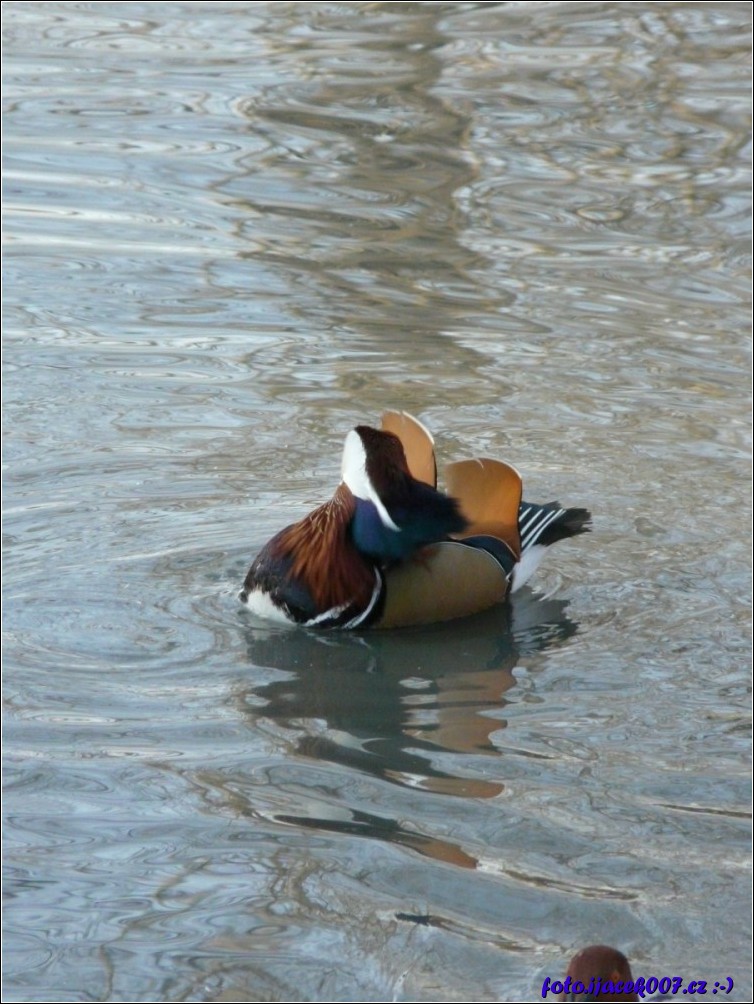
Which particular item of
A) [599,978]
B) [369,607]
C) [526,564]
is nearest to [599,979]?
[599,978]

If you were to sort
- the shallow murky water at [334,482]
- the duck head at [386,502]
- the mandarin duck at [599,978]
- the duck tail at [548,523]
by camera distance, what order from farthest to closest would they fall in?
the duck tail at [548,523] < the duck head at [386,502] < the shallow murky water at [334,482] < the mandarin duck at [599,978]

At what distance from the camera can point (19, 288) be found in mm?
10391

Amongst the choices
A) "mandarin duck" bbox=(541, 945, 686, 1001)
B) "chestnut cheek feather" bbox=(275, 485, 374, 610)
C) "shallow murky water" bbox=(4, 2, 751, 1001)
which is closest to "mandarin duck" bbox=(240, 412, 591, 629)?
"chestnut cheek feather" bbox=(275, 485, 374, 610)

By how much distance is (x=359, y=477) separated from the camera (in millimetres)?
6965

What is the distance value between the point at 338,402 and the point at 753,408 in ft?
6.90

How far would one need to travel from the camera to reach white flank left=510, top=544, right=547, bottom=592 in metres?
7.27

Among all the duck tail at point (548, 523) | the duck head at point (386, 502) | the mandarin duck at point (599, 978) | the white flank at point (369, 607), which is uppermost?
the mandarin duck at point (599, 978)


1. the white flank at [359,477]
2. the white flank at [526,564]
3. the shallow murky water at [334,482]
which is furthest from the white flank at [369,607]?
the white flank at [526,564]

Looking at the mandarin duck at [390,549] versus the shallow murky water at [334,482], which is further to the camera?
the mandarin duck at [390,549]

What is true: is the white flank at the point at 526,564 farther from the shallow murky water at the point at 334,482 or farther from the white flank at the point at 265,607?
the white flank at the point at 265,607

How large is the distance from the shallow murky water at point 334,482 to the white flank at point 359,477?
1.64 feet

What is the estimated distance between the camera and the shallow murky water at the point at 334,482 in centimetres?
505

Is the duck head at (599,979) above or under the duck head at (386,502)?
above

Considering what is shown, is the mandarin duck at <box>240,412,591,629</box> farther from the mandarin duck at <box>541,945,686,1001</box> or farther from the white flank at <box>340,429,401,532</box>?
the mandarin duck at <box>541,945,686,1001</box>
